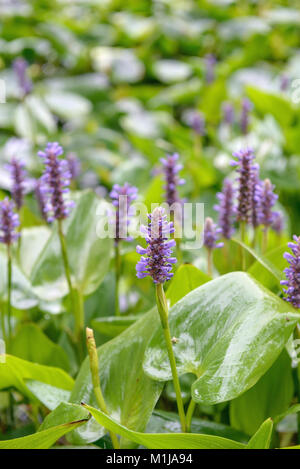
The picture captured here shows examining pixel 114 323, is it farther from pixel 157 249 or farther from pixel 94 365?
pixel 157 249

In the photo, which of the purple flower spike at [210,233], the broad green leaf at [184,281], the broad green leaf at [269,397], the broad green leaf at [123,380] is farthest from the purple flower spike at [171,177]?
the broad green leaf at [269,397]

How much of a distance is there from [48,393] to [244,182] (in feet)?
1.80

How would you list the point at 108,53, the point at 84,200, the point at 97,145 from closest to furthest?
the point at 84,200
the point at 97,145
the point at 108,53

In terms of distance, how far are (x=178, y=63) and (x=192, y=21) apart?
2.30ft

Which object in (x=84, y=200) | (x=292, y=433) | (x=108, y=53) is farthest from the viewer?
(x=108, y=53)

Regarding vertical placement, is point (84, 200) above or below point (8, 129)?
below

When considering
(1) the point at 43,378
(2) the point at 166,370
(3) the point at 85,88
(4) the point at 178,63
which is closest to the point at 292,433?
(2) the point at 166,370

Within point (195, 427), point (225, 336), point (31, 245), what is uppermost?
point (31, 245)

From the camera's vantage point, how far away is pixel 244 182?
113 cm

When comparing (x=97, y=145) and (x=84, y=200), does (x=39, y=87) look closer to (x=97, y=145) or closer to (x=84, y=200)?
(x=97, y=145)

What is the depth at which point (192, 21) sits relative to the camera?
4297mm

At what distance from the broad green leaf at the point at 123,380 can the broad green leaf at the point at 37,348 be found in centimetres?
24

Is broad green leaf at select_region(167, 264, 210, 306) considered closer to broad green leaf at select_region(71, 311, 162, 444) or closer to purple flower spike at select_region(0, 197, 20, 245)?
broad green leaf at select_region(71, 311, 162, 444)

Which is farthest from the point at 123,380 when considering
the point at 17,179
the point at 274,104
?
the point at 274,104
